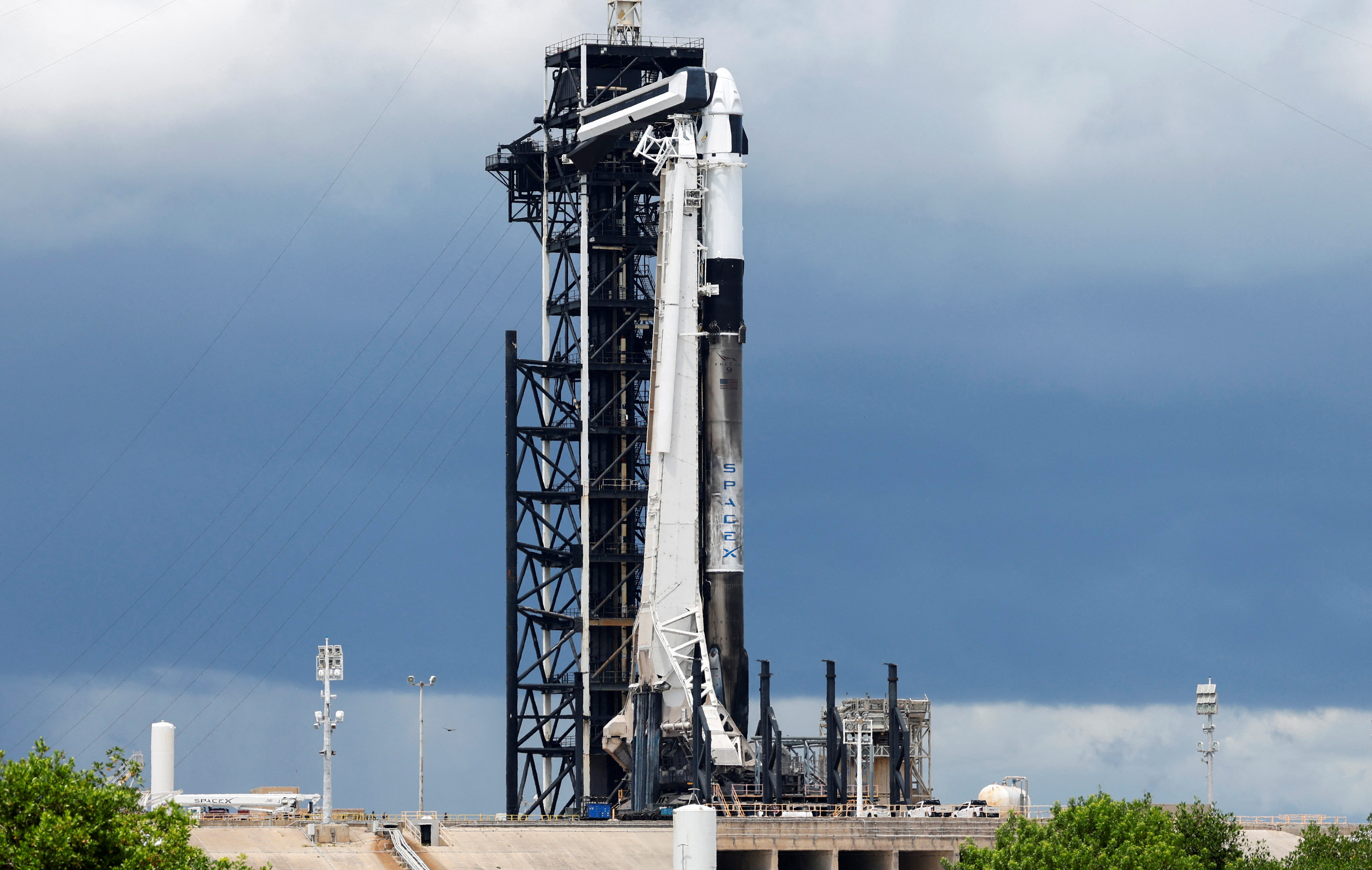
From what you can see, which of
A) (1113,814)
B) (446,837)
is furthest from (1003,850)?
(446,837)

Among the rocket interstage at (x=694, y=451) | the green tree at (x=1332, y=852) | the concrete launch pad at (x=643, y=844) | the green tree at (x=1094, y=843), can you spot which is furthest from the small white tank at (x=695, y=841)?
the rocket interstage at (x=694, y=451)

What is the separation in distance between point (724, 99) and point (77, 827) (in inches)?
2512

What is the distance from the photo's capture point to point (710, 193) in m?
116

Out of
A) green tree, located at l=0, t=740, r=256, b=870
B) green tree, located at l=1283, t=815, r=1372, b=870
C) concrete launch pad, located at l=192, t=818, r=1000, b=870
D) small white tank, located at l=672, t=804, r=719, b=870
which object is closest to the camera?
green tree, located at l=0, t=740, r=256, b=870

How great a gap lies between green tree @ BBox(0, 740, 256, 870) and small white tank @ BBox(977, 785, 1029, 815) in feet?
182

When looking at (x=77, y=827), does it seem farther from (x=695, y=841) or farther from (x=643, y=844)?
(x=643, y=844)

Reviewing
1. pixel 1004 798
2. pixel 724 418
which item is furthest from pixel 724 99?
pixel 1004 798

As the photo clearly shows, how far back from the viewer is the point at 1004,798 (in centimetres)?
11356

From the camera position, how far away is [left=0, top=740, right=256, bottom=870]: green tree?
201 ft

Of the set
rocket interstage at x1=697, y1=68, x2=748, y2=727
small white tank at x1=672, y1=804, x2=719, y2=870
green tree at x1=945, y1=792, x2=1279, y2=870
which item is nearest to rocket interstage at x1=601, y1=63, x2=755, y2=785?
rocket interstage at x1=697, y1=68, x2=748, y2=727

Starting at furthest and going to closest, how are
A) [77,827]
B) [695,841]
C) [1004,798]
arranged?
[1004,798] < [695,841] < [77,827]

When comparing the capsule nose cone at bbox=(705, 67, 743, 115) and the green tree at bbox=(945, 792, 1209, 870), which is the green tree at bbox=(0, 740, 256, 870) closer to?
the green tree at bbox=(945, 792, 1209, 870)

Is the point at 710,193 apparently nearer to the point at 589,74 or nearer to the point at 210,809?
the point at 589,74

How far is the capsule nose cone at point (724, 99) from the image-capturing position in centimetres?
11681
